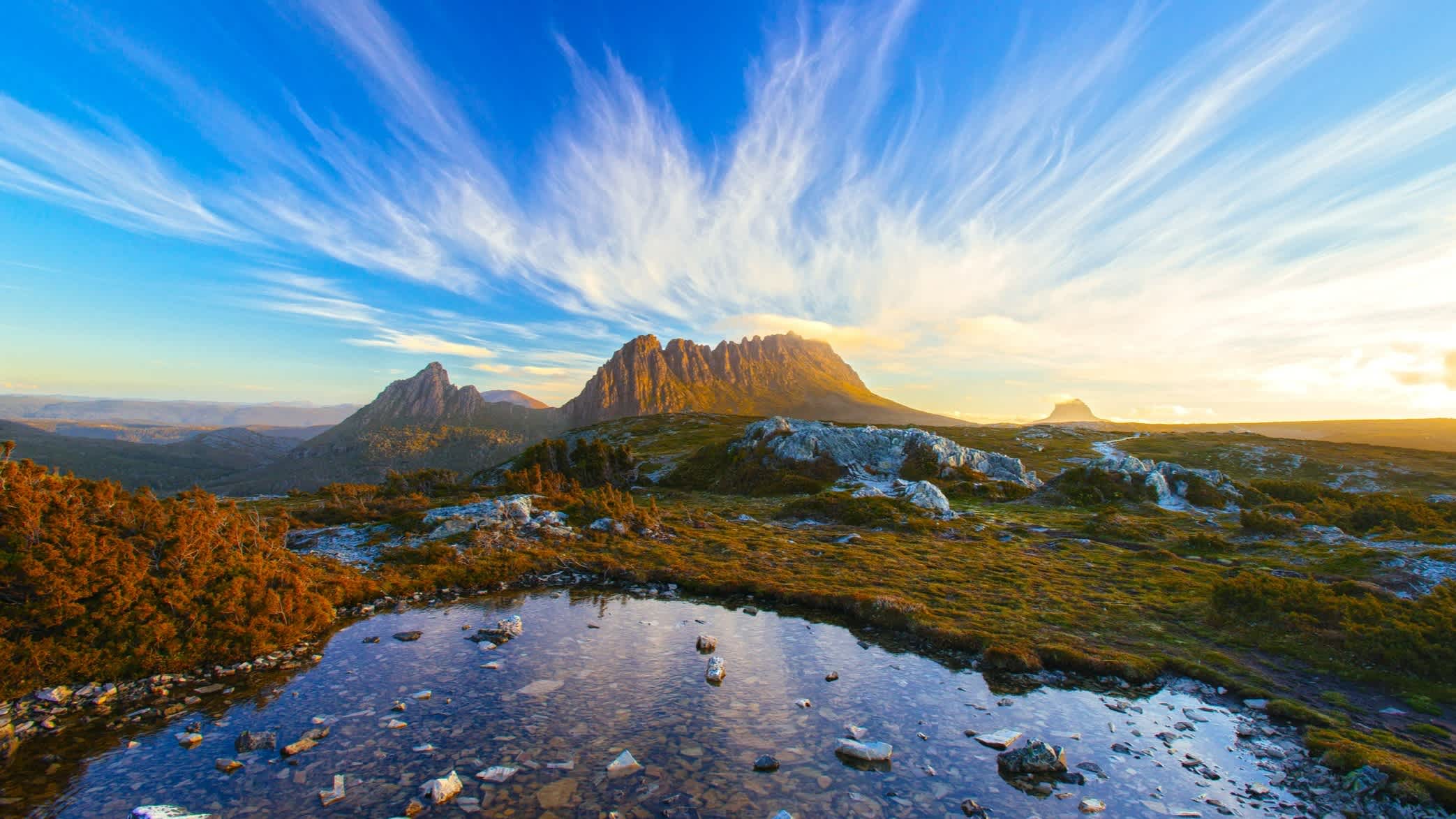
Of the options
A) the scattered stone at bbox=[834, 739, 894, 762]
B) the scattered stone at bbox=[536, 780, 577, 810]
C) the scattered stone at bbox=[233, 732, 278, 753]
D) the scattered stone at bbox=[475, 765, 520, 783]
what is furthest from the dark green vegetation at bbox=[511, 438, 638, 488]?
the scattered stone at bbox=[536, 780, 577, 810]

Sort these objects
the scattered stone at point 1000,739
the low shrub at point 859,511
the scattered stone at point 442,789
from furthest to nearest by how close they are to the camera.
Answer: the low shrub at point 859,511
the scattered stone at point 1000,739
the scattered stone at point 442,789

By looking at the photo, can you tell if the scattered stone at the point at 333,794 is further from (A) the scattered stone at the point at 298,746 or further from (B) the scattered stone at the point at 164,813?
(A) the scattered stone at the point at 298,746

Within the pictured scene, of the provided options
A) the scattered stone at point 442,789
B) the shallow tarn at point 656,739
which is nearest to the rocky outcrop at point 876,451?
the shallow tarn at point 656,739

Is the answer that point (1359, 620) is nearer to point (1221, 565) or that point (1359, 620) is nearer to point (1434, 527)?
point (1221, 565)

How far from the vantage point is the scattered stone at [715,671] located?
16.6 metres

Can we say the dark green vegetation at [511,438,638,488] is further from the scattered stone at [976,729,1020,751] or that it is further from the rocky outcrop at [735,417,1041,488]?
the scattered stone at [976,729,1020,751]

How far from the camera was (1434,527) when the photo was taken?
36281 mm

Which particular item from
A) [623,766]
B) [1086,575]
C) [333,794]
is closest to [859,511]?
[1086,575]

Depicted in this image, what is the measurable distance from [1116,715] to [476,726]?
17.4 metres

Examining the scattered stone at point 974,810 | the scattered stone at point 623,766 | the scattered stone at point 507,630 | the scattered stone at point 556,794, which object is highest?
the scattered stone at point 556,794

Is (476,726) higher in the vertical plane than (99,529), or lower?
lower

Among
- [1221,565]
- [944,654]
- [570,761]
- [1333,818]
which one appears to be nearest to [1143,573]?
[1221,565]

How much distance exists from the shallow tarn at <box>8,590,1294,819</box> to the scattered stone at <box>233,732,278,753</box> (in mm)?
185

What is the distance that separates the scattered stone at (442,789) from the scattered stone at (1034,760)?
11.9 m
